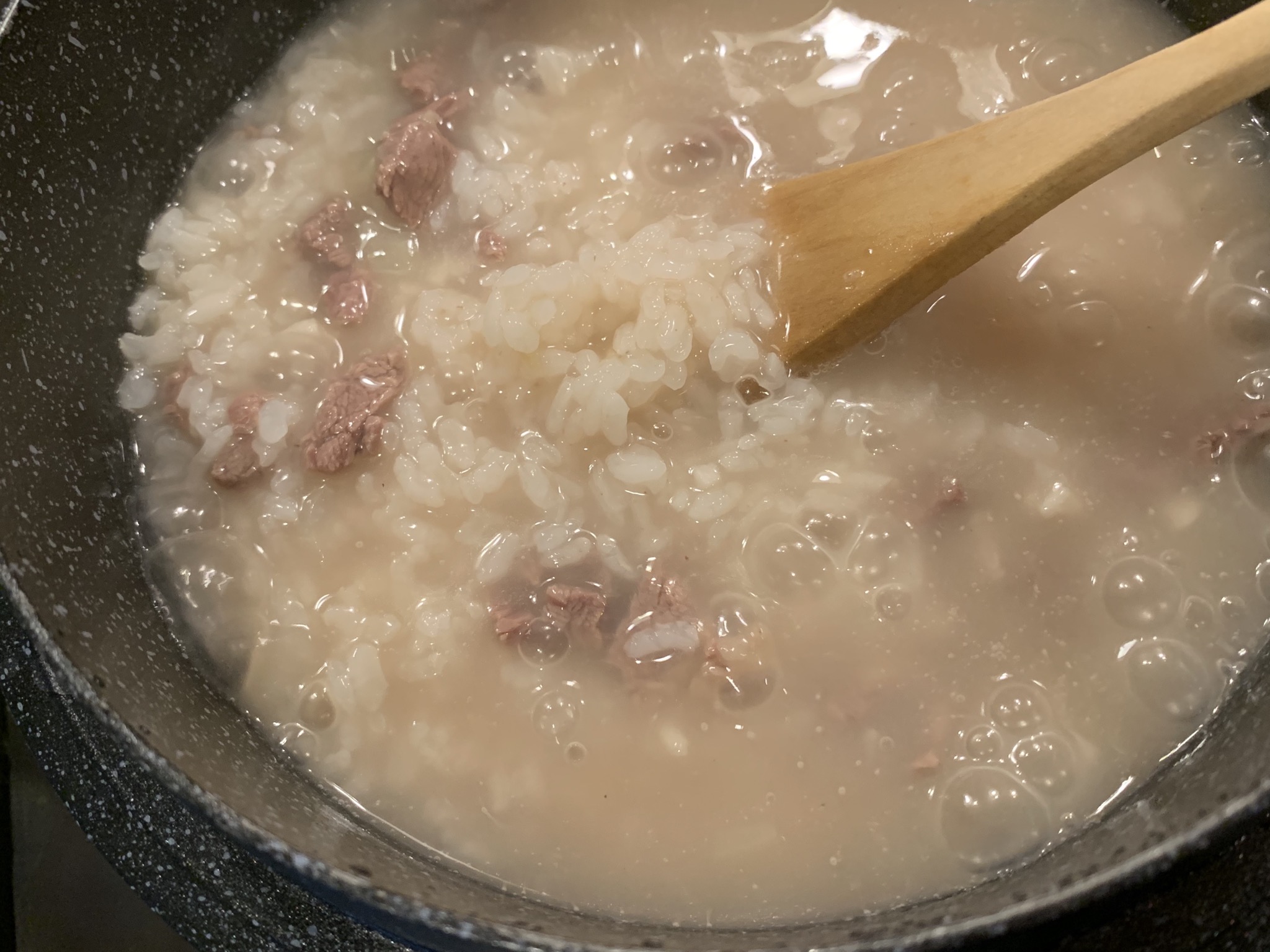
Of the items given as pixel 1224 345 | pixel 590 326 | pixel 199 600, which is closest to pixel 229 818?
pixel 199 600

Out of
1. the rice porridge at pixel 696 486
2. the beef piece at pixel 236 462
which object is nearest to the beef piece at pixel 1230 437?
the rice porridge at pixel 696 486

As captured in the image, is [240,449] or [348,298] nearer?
[240,449]

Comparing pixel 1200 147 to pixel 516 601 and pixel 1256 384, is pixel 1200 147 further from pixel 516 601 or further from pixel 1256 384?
pixel 516 601

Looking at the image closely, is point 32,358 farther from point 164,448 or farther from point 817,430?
point 817,430

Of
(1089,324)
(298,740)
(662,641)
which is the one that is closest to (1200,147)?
(1089,324)

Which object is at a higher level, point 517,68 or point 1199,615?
point 517,68

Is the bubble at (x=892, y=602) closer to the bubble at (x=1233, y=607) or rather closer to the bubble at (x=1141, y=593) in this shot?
the bubble at (x=1141, y=593)
